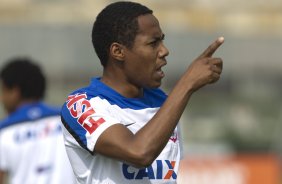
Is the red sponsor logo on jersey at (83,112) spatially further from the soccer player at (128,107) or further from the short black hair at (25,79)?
the short black hair at (25,79)

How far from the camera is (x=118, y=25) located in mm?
4031

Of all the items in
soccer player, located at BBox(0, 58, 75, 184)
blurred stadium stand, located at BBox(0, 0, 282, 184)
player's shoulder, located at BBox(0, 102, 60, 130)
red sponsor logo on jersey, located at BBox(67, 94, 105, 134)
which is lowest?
blurred stadium stand, located at BBox(0, 0, 282, 184)

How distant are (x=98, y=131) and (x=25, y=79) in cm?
306

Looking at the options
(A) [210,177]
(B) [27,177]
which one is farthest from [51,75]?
Result: (B) [27,177]

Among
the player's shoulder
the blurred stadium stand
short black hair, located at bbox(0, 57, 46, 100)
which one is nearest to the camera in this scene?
the player's shoulder

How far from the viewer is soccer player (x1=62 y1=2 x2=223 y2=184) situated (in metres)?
3.75

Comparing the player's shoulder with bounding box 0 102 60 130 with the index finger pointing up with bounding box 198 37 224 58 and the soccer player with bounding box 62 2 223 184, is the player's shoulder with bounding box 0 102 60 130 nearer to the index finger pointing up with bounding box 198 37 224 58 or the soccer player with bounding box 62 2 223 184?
the soccer player with bounding box 62 2 223 184

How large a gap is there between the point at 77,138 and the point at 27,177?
8.82 feet

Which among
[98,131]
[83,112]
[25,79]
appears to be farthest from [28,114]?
[98,131]

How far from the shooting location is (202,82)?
12.3 ft

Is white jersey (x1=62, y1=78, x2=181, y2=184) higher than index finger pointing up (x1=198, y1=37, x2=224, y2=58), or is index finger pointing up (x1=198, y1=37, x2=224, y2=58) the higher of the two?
index finger pointing up (x1=198, y1=37, x2=224, y2=58)

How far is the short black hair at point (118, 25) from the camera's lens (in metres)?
4.01

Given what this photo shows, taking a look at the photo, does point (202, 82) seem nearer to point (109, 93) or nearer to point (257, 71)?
point (109, 93)

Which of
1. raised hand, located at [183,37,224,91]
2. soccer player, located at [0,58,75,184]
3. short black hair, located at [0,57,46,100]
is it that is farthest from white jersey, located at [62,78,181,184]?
short black hair, located at [0,57,46,100]
